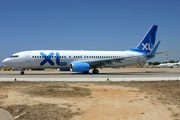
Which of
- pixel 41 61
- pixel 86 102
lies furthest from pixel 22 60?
pixel 86 102

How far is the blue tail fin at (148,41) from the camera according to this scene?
29.5m

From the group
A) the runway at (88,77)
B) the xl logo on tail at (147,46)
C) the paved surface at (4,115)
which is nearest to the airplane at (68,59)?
the runway at (88,77)

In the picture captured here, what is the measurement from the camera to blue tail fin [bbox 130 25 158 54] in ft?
96.8

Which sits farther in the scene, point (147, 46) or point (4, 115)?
point (147, 46)

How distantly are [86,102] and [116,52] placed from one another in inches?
845

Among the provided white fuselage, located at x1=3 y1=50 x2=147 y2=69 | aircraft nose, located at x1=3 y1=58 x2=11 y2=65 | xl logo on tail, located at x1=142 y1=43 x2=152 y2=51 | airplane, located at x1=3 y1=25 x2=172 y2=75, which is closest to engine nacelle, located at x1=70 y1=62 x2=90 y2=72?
airplane, located at x1=3 y1=25 x2=172 y2=75

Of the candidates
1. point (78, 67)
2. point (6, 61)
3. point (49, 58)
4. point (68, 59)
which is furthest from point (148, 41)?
point (6, 61)

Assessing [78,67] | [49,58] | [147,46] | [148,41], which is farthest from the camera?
[147,46]

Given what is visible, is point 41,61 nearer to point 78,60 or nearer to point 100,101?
point 78,60

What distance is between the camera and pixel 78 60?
83.1ft

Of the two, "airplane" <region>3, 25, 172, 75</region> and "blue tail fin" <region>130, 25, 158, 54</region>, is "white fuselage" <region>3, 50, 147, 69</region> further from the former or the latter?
"blue tail fin" <region>130, 25, 158, 54</region>

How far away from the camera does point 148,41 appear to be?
97.3ft

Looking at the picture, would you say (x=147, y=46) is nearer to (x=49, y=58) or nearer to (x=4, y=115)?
(x=49, y=58)

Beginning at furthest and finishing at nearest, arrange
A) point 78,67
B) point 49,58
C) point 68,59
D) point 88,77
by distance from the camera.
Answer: point 68,59
point 49,58
point 78,67
point 88,77
